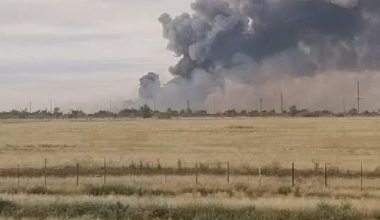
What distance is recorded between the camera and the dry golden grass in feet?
193

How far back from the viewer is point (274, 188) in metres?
37.5

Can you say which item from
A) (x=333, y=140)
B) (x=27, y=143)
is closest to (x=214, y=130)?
(x=333, y=140)

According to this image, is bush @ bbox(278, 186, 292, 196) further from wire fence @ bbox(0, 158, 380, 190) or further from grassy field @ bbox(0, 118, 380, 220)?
wire fence @ bbox(0, 158, 380, 190)

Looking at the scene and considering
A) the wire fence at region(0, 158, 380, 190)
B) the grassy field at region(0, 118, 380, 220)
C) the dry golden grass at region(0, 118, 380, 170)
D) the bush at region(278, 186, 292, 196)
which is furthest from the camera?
the dry golden grass at region(0, 118, 380, 170)

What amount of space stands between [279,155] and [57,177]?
2589cm

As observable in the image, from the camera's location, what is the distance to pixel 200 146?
80.1 meters

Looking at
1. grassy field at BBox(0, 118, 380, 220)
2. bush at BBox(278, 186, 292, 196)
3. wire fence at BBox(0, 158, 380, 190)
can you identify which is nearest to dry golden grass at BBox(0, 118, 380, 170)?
grassy field at BBox(0, 118, 380, 220)

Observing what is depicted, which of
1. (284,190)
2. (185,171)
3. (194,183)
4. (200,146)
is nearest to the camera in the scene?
(284,190)

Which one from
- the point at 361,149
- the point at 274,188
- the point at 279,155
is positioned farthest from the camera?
the point at 361,149

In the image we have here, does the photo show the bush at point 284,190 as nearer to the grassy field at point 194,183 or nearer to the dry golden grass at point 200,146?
the grassy field at point 194,183

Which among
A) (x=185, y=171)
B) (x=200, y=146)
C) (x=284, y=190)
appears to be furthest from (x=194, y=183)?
(x=200, y=146)

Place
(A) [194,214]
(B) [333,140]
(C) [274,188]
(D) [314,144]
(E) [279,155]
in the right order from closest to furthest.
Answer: (A) [194,214] → (C) [274,188] → (E) [279,155] → (D) [314,144] → (B) [333,140]

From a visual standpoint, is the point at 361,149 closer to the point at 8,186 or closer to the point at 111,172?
the point at 111,172

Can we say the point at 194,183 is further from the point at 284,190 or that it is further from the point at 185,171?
the point at 185,171
